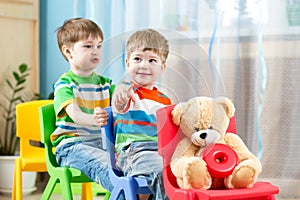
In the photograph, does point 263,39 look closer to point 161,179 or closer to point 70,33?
point 70,33

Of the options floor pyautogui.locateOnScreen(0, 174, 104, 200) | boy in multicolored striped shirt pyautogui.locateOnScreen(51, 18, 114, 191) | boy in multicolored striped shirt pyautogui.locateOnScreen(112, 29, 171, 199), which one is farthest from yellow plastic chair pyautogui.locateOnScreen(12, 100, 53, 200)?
boy in multicolored striped shirt pyautogui.locateOnScreen(112, 29, 171, 199)

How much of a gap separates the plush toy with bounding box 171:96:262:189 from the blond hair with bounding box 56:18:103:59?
1.63ft

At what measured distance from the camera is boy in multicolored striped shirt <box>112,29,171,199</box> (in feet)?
4.69

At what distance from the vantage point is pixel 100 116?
155cm

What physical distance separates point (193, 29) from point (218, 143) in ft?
4.27

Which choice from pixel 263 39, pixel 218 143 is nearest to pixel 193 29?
pixel 263 39

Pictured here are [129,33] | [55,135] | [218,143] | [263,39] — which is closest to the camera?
[129,33]

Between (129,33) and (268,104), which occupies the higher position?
(129,33)

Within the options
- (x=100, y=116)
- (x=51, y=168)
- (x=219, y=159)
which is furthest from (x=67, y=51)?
(x=219, y=159)

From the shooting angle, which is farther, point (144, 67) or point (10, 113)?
point (10, 113)

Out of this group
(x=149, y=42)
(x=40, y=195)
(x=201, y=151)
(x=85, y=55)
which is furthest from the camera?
(x=40, y=195)

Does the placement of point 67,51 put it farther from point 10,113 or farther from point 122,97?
point 10,113

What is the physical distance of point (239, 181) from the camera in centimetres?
150

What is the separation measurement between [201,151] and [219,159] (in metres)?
0.05
